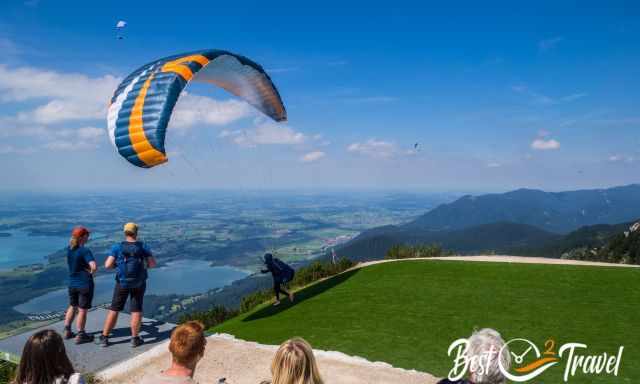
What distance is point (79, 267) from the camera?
22.6ft

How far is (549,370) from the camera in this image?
18.3 feet

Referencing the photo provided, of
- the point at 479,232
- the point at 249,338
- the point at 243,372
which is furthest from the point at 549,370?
the point at 479,232

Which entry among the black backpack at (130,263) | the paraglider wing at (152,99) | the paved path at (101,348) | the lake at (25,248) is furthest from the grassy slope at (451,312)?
the lake at (25,248)

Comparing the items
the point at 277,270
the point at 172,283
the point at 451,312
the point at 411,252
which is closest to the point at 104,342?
the point at 277,270

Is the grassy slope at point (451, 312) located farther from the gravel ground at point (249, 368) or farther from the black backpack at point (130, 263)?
the black backpack at point (130, 263)

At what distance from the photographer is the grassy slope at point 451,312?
6.48 metres

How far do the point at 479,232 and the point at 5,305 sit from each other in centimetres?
14844

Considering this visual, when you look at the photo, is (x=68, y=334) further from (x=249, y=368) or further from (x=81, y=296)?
(x=249, y=368)

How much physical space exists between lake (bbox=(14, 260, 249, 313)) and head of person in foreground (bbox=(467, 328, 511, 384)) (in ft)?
245

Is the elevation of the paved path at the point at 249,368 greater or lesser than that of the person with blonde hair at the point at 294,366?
lesser

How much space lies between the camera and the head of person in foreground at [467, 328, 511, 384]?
269cm

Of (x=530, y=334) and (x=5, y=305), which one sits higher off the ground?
(x=530, y=334)

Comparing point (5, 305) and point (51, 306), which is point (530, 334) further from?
point (5, 305)

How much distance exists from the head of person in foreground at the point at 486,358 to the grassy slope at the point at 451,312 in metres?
3.29
